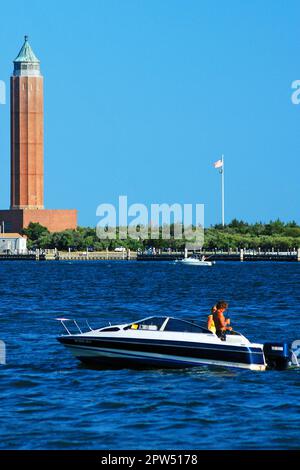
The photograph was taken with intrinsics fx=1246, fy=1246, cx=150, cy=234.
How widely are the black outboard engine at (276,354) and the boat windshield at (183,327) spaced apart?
2.01 m

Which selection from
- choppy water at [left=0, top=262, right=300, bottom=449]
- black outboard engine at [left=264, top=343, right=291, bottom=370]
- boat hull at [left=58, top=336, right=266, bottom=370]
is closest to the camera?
choppy water at [left=0, top=262, right=300, bottom=449]

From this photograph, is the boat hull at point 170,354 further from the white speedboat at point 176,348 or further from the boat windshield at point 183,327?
the boat windshield at point 183,327

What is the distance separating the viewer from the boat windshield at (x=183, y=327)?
39094 mm

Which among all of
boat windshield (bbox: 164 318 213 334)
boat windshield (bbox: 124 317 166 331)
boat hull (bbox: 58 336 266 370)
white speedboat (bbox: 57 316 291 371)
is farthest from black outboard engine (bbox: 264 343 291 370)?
boat windshield (bbox: 124 317 166 331)

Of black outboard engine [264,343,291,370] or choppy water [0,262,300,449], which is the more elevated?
black outboard engine [264,343,291,370]

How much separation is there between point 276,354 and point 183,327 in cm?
305

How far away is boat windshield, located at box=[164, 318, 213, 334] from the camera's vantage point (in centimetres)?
3909

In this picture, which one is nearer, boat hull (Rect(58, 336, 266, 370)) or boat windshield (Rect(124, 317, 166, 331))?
boat hull (Rect(58, 336, 266, 370))

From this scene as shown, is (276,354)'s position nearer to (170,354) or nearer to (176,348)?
(176,348)

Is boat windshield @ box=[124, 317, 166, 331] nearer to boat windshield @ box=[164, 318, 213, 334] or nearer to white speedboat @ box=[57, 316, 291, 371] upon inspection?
white speedboat @ box=[57, 316, 291, 371]
